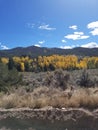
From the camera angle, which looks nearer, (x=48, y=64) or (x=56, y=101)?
(x=56, y=101)

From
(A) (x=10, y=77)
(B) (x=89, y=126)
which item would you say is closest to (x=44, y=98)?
(B) (x=89, y=126)

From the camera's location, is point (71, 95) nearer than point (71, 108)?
No

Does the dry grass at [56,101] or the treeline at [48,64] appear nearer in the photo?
the dry grass at [56,101]

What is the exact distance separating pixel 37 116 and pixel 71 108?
1133 mm

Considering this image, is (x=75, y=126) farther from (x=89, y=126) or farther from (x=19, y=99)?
(x=19, y=99)

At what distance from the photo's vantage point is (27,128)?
33.1 ft

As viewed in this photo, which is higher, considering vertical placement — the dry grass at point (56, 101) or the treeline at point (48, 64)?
the dry grass at point (56, 101)

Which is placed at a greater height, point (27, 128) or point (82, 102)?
point (82, 102)

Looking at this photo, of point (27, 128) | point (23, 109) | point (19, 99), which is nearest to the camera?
point (27, 128)

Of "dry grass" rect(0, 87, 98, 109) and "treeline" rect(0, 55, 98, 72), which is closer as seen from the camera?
"dry grass" rect(0, 87, 98, 109)

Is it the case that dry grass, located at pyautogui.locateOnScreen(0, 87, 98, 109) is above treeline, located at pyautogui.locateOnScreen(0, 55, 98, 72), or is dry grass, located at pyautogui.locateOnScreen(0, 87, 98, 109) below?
above

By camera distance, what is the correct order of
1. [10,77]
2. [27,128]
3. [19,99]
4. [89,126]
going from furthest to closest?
1. [10,77]
2. [19,99]
3. [27,128]
4. [89,126]

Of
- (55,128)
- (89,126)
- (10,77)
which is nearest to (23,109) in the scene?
(55,128)

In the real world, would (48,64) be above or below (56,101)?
below
